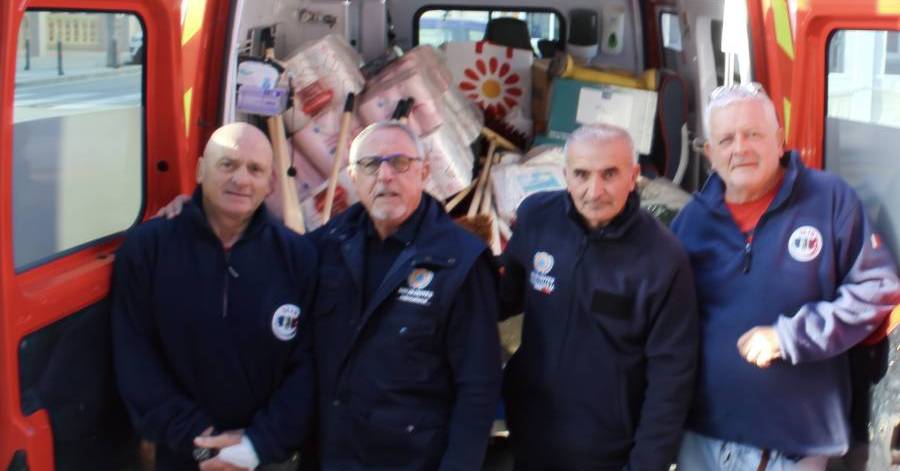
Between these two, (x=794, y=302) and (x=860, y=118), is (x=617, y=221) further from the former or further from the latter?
(x=860, y=118)

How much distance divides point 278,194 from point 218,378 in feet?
6.37

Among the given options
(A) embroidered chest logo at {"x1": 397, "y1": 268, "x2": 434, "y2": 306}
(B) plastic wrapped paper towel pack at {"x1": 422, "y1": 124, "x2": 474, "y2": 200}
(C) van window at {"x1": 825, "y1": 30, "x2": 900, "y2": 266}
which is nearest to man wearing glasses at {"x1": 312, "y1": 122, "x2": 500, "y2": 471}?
(A) embroidered chest logo at {"x1": 397, "y1": 268, "x2": 434, "y2": 306}

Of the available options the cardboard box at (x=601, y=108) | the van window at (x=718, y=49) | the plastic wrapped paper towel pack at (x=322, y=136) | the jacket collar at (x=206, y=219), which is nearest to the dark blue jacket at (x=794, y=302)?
the jacket collar at (x=206, y=219)

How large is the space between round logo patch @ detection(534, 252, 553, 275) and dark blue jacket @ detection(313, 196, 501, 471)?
12 centimetres

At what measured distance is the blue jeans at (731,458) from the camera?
2.67 metres

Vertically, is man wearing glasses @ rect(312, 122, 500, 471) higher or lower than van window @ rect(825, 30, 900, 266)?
lower

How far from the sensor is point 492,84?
5746 millimetres

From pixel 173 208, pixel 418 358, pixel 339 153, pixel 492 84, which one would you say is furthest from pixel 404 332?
pixel 492 84

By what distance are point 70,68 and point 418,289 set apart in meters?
1.08

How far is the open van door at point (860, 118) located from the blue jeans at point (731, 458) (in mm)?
160

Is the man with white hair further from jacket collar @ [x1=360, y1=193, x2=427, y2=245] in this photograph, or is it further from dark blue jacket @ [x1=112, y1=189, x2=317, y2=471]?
dark blue jacket @ [x1=112, y1=189, x2=317, y2=471]

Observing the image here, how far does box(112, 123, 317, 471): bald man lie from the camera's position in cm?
272

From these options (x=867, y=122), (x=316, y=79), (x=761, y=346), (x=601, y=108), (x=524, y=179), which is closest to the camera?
(x=761, y=346)

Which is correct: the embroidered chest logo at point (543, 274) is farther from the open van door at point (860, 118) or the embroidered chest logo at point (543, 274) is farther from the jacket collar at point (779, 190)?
the open van door at point (860, 118)
